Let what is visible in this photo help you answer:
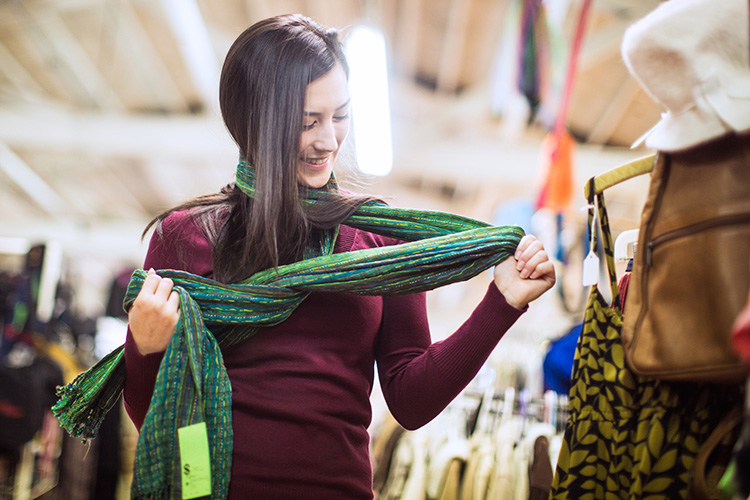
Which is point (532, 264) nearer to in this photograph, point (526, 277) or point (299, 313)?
point (526, 277)

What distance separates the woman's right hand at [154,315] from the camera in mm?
1052

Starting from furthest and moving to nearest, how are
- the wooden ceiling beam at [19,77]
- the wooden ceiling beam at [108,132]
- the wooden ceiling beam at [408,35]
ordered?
the wooden ceiling beam at [108,132]
the wooden ceiling beam at [19,77]
the wooden ceiling beam at [408,35]

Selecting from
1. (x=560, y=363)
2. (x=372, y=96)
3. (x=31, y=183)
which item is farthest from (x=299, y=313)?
(x=31, y=183)

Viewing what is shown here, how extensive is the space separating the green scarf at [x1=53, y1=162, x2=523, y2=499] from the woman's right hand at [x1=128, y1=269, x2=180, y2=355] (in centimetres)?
2

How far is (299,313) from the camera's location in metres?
1.16

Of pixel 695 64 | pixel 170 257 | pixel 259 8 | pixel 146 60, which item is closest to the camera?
pixel 695 64

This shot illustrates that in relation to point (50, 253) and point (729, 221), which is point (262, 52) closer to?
point (729, 221)

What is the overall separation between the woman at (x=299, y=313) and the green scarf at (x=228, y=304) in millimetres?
28

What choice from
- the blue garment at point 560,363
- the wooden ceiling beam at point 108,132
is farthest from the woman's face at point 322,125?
the wooden ceiling beam at point 108,132

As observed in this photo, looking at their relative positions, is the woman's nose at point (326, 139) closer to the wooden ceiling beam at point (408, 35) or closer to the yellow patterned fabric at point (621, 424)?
the yellow patterned fabric at point (621, 424)

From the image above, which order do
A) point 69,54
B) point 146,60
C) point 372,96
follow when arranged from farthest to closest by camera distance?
point 146,60, point 69,54, point 372,96

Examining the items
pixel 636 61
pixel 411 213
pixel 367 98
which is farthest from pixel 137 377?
pixel 367 98

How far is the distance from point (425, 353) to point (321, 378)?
0.19 meters

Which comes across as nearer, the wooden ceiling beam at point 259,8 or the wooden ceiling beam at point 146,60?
the wooden ceiling beam at point 259,8
